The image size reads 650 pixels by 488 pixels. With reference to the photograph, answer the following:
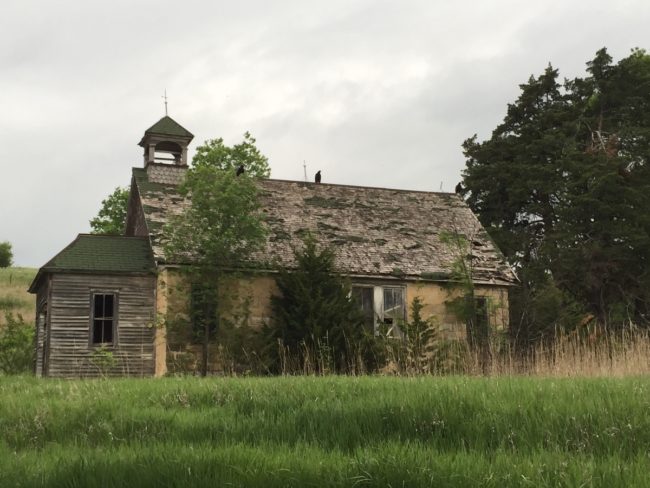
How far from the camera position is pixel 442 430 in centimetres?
669

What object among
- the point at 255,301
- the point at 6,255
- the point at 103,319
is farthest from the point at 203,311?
the point at 6,255

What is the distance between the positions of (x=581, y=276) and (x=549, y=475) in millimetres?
29555

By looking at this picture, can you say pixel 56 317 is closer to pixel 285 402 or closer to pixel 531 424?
pixel 285 402

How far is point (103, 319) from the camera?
22453 millimetres

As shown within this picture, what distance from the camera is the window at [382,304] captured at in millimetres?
24891

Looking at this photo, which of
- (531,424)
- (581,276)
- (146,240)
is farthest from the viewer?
(581,276)

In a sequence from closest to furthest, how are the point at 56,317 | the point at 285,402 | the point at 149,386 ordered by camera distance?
the point at 285,402, the point at 149,386, the point at 56,317

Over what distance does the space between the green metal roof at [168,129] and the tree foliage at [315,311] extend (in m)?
8.31

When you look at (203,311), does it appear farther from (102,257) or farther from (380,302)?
(380,302)

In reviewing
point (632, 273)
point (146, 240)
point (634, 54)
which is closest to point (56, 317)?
point (146, 240)

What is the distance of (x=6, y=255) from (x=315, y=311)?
5529cm

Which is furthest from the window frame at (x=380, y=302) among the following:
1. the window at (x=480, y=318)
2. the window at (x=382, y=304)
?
the window at (x=480, y=318)

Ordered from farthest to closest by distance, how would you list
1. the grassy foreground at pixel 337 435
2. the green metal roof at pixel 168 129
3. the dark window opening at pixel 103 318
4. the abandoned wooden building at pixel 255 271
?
1. the green metal roof at pixel 168 129
2. the dark window opening at pixel 103 318
3. the abandoned wooden building at pixel 255 271
4. the grassy foreground at pixel 337 435

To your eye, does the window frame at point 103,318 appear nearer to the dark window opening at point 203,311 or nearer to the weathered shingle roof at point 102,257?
the weathered shingle roof at point 102,257
